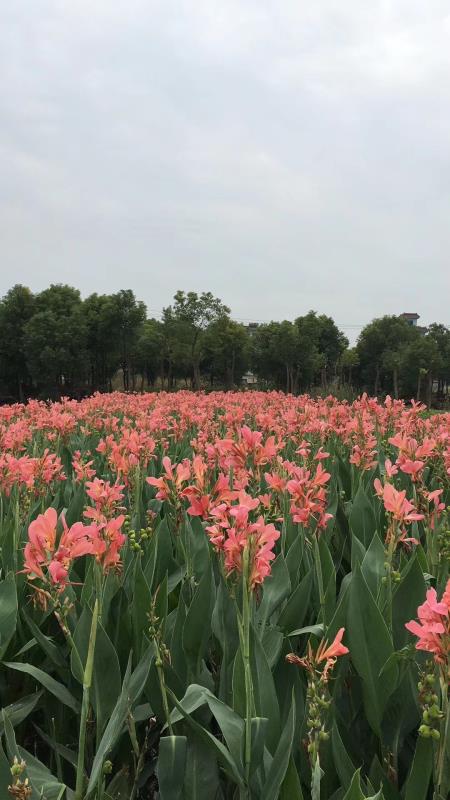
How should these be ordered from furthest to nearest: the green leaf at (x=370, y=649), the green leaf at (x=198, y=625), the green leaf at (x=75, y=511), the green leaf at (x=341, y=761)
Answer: the green leaf at (x=75, y=511), the green leaf at (x=198, y=625), the green leaf at (x=370, y=649), the green leaf at (x=341, y=761)

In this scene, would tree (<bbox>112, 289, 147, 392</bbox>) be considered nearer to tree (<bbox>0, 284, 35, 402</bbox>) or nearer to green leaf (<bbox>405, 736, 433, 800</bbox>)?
tree (<bbox>0, 284, 35, 402</bbox>)

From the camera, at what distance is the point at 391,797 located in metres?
1.11

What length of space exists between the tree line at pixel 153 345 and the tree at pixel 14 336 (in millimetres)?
70

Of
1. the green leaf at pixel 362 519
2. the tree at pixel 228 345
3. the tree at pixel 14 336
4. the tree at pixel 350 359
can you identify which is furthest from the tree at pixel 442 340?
the green leaf at pixel 362 519

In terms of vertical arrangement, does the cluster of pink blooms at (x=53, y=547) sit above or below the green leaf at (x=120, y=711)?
above

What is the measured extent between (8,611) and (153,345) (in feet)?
148

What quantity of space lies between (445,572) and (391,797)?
31.4 inches

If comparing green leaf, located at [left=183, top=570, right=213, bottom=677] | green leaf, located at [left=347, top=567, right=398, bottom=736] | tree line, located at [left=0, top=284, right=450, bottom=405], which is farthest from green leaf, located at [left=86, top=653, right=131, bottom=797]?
tree line, located at [left=0, top=284, right=450, bottom=405]

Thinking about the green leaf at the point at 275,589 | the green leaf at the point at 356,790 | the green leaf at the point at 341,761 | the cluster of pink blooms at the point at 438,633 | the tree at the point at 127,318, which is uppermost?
the tree at the point at 127,318

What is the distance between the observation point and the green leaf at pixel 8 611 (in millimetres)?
1566

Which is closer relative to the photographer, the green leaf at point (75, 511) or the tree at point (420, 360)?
the green leaf at point (75, 511)

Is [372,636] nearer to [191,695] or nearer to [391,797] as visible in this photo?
[391,797]

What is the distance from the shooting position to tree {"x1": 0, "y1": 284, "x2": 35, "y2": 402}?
41875 mm

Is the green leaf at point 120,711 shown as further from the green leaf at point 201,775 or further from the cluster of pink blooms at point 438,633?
the cluster of pink blooms at point 438,633
